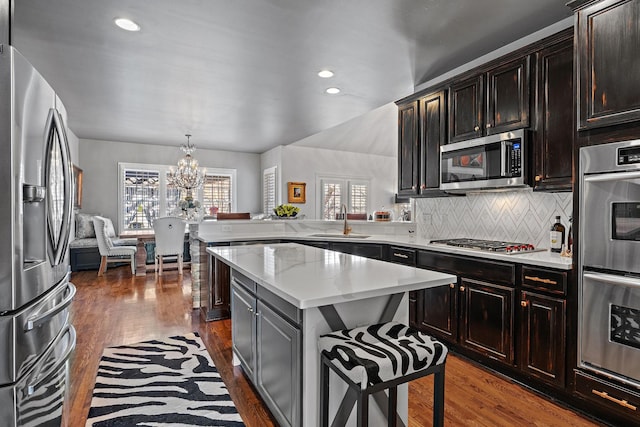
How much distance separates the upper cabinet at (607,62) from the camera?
1.82 m

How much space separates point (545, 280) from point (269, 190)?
7.36 metres

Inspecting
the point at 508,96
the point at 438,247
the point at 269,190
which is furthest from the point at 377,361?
the point at 269,190

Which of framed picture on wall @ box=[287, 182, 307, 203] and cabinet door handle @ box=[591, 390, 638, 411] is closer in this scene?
cabinet door handle @ box=[591, 390, 638, 411]

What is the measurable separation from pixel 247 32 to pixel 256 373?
104 inches

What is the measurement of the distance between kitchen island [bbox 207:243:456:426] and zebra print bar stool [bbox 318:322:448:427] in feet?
0.26

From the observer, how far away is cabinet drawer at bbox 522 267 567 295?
2127 millimetres

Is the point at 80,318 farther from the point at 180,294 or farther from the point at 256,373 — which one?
the point at 256,373

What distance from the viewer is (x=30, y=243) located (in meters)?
1.33

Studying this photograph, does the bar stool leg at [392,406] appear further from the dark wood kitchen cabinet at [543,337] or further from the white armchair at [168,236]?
the white armchair at [168,236]

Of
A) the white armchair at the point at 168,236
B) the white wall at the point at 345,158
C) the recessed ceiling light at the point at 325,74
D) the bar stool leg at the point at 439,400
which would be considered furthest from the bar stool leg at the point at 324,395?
the white wall at the point at 345,158

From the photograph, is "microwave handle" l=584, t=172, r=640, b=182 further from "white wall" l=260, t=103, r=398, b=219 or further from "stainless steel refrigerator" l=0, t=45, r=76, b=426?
"white wall" l=260, t=103, r=398, b=219

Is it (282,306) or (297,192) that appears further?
(297,192)

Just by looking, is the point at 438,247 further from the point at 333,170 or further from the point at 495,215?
the point at 333,170

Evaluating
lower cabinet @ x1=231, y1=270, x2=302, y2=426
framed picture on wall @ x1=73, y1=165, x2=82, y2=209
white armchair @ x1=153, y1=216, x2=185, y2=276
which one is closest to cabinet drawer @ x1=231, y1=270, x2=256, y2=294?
lower cabinet @ x1=231, y1=270, x2=302, y2=426
